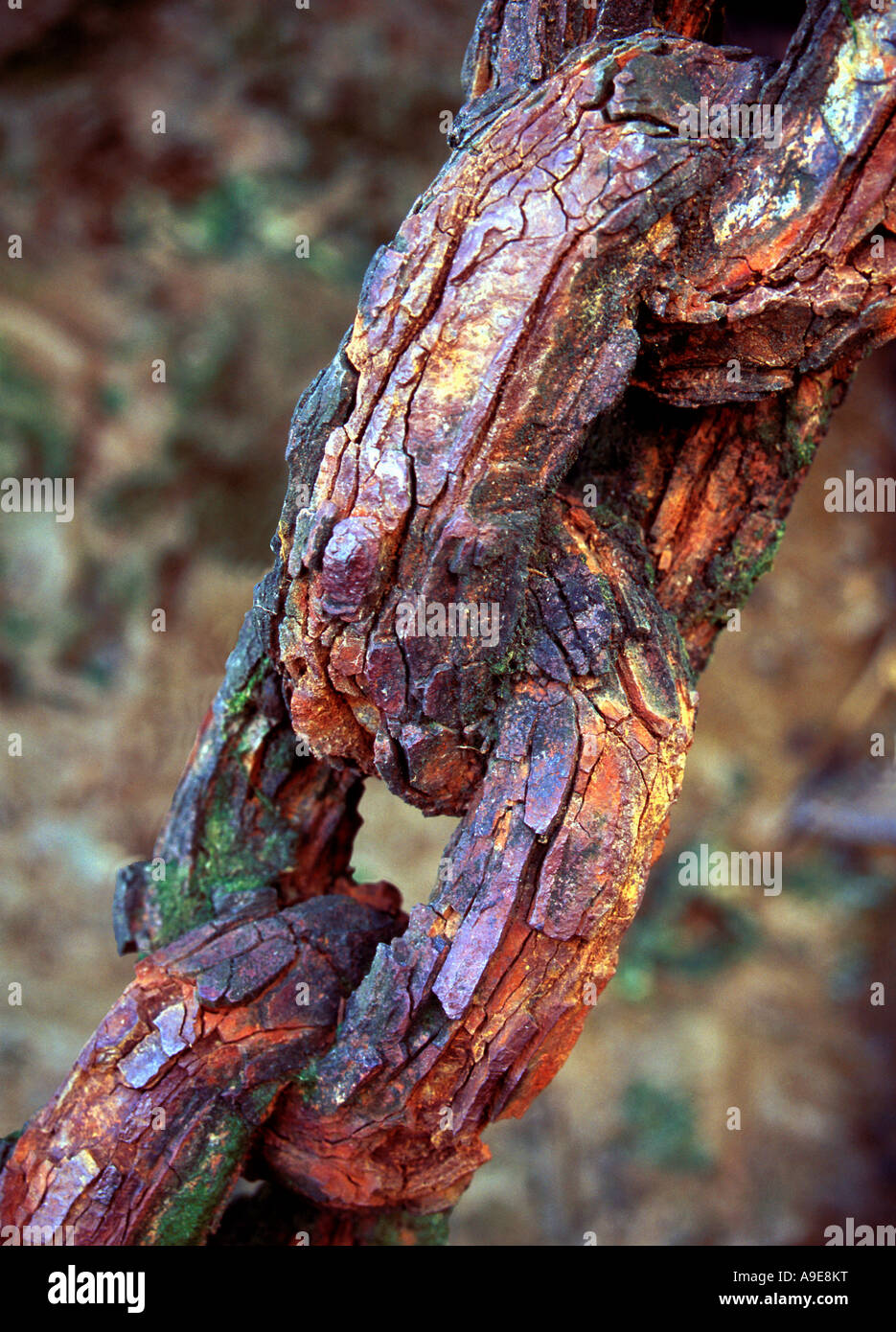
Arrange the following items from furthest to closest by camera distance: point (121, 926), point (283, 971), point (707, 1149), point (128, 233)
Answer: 1. point (707, 1149)
2. point (128, 233)
3. point (121, 926)
4. point (283, 971)

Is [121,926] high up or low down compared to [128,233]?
down

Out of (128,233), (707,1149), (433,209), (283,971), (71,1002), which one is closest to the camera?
(433,209)

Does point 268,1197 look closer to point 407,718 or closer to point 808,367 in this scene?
point 407,718

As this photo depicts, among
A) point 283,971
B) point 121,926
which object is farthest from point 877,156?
point 121,926

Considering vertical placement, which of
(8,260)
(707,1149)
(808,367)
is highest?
(8,260)

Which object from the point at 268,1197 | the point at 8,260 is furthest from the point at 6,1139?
the point at 8,260

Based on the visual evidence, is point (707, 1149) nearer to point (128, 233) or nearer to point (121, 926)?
point (121, 926)

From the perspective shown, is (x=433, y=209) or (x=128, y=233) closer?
(x=433, y=209)
